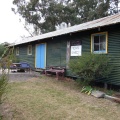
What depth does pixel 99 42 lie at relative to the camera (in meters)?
10.3

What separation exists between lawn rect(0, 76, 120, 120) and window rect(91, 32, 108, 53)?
258 centimetres

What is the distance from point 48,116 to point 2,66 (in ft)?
6.93

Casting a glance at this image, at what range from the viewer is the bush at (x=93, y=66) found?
9.14 meters

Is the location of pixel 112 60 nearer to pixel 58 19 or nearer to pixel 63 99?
pixel 63 99

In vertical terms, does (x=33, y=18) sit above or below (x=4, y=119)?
above

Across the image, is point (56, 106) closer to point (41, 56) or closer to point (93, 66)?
point (93, 66)

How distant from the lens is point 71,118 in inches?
224

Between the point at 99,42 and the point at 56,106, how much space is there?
15.3ft

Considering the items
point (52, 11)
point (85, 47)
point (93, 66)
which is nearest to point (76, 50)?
point (85, 47)

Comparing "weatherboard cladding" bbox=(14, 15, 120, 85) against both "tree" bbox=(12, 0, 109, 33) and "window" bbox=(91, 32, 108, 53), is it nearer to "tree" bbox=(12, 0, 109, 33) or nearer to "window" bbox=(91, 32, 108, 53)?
"window" bbox=(91, 32, 108, 53)

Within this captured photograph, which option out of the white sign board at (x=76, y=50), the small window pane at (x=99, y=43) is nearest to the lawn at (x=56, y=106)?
the small window pane at (x=99, y=43)

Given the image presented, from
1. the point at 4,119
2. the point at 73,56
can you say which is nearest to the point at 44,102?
the point at 4,119

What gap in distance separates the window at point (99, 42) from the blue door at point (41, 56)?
230 inches

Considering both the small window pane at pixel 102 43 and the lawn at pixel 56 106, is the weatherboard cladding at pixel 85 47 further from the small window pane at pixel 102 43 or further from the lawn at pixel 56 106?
the lawn at pixel 56 106
